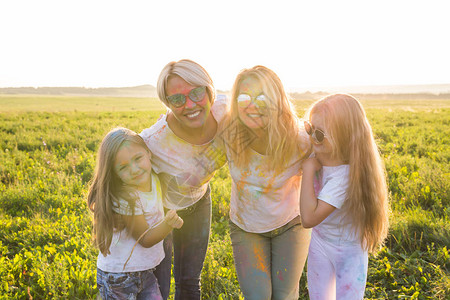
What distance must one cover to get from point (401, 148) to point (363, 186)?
8093mm

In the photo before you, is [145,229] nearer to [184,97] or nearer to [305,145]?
[184,97]

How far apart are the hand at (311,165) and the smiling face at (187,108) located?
39.0 inches

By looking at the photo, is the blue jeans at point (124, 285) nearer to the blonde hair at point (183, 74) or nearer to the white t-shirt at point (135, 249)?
the white t-shirt at point (135, 249)

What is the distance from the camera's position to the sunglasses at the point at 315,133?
93.9 inches

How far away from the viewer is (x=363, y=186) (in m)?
2.35

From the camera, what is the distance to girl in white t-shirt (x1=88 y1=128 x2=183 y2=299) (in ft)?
7.84

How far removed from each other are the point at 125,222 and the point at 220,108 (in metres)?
1.37

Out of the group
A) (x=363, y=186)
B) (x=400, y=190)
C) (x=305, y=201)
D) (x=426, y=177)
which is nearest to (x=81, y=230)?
(x=305, y=201)

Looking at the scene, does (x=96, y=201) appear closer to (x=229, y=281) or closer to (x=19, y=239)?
(x=229, y=281)

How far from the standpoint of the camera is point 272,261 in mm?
2648

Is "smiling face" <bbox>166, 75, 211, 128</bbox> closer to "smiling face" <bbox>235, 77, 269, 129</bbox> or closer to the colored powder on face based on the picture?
"smiling face" <bbox>235, 77, 269, 129</bbox>

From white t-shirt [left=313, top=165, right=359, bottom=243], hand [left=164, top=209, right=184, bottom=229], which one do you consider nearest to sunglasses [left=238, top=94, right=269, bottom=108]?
white t-shirt [left=313, top=165, right=359, bottom=243]

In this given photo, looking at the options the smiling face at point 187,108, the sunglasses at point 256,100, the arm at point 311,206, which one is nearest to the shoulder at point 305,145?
the arm at point 311,206

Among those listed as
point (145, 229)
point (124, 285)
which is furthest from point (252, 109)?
point (124, 285)
